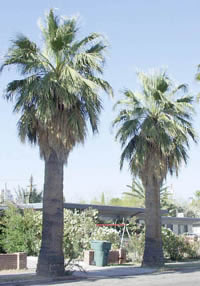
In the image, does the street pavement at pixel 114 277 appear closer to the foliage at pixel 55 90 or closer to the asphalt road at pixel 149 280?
the asphalt road at pixel 149 280

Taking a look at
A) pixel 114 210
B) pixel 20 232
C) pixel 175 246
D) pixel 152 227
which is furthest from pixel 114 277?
pixel 114 210

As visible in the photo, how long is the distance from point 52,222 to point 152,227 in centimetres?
660

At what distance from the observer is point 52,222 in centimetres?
1714

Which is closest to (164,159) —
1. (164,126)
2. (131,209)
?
(164,126)

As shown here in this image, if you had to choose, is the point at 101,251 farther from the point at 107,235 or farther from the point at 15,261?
the point at 15,261

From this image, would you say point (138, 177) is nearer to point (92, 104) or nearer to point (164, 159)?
point (164, 159)

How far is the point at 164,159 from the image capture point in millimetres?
22141

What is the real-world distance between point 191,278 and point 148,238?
4.89 m

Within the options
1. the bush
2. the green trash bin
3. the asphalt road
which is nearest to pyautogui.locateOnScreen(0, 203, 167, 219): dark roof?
the bush

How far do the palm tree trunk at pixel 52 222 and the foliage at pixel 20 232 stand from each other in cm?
502

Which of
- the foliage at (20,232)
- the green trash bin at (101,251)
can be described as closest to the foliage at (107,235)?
the green trash bin at (101,251)

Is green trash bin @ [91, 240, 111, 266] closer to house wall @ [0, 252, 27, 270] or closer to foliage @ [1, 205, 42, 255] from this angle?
foliage @ [1, 205, 42, 255]

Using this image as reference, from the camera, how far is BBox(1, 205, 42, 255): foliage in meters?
21.7

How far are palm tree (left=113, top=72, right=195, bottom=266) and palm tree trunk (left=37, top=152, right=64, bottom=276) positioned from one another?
221 inches
